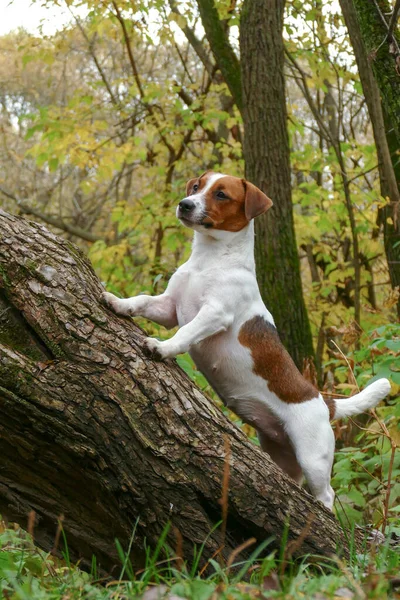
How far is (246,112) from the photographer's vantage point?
6.66 metres

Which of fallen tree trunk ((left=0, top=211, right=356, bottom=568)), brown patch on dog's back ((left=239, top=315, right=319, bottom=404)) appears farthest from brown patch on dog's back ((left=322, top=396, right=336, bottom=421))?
fallen tree trunk ((left=0, top=211, right=356, bottom=568))

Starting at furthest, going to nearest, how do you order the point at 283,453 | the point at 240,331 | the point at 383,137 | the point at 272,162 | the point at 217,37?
the point at 217,37 < the point at 383,137 < the point at 272,162 < the point at 283,453 < the point at 240,331

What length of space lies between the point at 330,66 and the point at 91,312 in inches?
294

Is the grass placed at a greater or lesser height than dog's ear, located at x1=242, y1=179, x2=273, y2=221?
lesser

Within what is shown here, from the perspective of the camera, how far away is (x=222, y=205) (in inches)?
151

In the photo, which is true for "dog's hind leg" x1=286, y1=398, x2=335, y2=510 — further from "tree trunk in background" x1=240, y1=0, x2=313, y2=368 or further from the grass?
"tree trunk in background" x1=240, y1=0, x2=313, y2=368

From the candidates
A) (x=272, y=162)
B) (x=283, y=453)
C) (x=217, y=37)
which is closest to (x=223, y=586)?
(x=283, y=453)

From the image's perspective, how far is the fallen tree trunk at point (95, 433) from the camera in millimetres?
→ 2598

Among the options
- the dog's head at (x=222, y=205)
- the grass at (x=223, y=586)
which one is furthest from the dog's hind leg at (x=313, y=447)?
the dog's head at (x=222, y=205)

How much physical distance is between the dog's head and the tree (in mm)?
2484

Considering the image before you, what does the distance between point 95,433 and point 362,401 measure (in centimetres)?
205

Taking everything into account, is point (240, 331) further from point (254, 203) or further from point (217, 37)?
point (217, 37)

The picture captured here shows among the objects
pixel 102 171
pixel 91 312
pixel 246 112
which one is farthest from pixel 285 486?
pixel 102 171

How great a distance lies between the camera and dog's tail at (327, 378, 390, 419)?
4129mm
